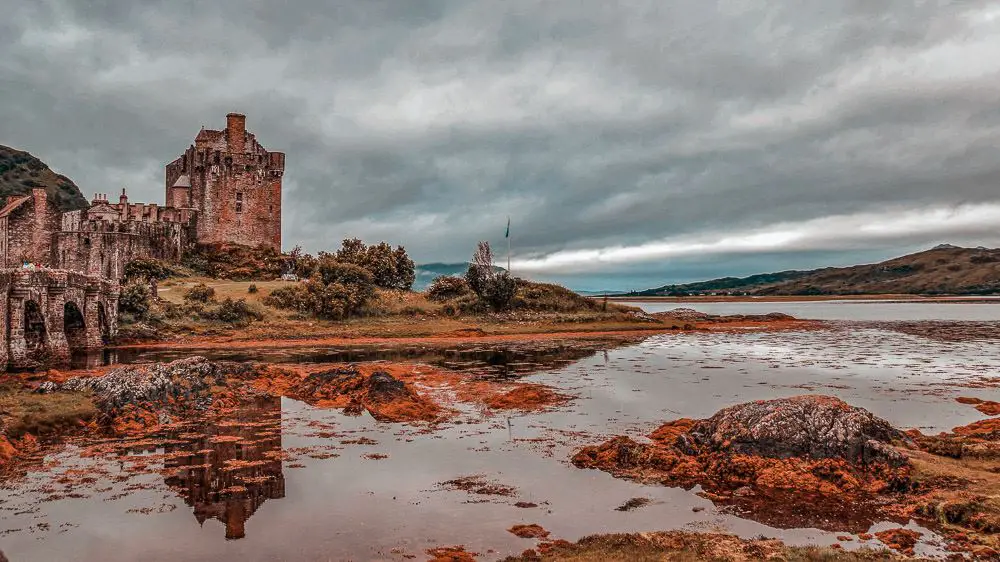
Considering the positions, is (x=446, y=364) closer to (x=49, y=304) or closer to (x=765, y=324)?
(x=49, y=304)

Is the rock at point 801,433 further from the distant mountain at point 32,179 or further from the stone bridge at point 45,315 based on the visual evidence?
the distant mountain at point 32,179

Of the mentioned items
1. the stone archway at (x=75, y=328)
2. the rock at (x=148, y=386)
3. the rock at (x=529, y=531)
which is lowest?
the rock at (x=529, y=531)

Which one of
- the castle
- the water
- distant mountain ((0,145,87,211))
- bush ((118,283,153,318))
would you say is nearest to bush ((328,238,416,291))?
the castle

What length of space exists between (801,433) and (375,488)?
842 centimetres

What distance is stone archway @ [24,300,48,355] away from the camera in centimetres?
3010

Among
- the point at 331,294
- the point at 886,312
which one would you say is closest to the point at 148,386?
the point at 331,294

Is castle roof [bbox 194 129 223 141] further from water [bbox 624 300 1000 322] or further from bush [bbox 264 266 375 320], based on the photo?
water [bbox 624 300 1000 322]

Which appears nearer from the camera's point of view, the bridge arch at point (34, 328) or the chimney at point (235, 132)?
the bridge arch at point (34, 328)

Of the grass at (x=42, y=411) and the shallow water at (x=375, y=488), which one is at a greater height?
the grass at (x=42, y=411)

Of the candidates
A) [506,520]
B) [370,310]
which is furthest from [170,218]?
[506,520]

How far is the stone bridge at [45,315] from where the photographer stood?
27.6 metres

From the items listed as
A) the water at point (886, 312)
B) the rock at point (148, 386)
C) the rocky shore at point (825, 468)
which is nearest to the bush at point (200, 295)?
the rock at point (148, 386)

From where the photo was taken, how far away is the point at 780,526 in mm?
10031

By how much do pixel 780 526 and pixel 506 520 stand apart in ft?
14.0
